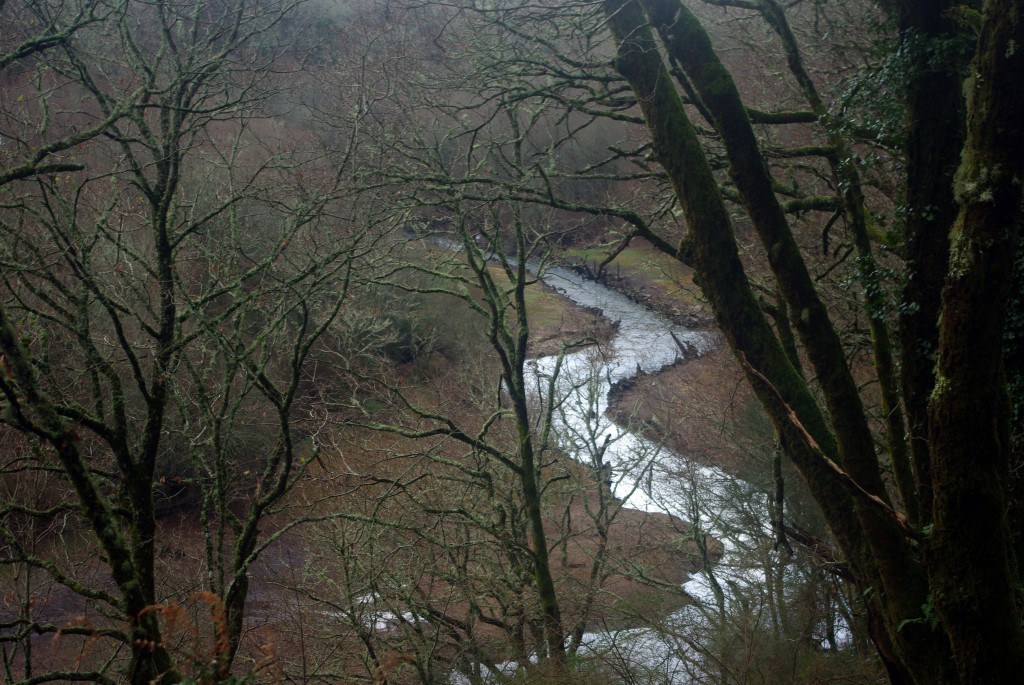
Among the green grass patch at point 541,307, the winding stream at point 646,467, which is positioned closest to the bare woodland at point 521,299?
the winding stream at point 646,467

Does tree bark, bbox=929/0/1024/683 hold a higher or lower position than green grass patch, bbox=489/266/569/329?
lower

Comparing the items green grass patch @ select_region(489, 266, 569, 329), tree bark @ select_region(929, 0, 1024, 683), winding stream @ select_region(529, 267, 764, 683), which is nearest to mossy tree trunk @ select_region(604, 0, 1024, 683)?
tree bark @ select_region(929, 0, 1024, 683)

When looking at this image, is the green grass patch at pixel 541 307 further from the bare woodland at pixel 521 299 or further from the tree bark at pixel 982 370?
the tree bark at pixel 982 370

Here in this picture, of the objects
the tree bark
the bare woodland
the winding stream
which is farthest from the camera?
the winding stream

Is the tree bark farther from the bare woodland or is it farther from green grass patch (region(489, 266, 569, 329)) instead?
green grass patch (region(489, 266, 569, 329))

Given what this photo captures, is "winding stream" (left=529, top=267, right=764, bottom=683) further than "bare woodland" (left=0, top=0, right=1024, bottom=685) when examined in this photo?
Yes

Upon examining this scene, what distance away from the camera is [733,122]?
4.90 meters

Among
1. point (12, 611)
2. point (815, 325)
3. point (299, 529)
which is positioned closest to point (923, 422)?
point (815, 325)

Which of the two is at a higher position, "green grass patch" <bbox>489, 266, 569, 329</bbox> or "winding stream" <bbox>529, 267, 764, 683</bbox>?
"green grass patch" <bbox>489, 266, 569, 329</bbox>

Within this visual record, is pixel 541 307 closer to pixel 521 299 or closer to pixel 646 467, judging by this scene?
pixel 646 467

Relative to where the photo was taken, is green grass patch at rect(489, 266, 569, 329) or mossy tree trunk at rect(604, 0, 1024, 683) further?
green grass patch at rect(489, 266, 569, 329)

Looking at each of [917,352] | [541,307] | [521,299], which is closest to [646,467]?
[521,299]

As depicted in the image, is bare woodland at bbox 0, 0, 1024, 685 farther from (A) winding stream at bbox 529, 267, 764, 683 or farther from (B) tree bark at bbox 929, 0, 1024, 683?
(A) winding stream at bbox 529, 267, 764, 683

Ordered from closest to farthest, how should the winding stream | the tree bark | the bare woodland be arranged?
1. the tree bark
2. the bare woodland
3. the winding stream
